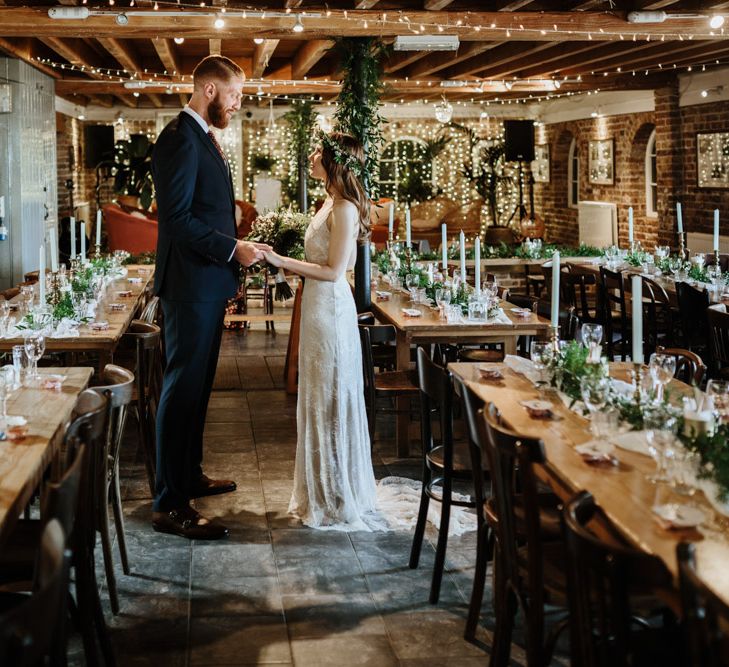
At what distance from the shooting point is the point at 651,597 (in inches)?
108

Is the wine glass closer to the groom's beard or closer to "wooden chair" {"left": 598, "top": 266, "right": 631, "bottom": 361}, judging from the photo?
the groom's beard

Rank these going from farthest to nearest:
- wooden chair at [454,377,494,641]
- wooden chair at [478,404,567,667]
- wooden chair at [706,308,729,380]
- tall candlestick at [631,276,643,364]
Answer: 1. wooden chair at [706,308,729,380]
2. tall candlestick at [631,276,643,364]
3. wooden chair at [454,377,494,641]
4. wooden chair at [478,404,567,667]

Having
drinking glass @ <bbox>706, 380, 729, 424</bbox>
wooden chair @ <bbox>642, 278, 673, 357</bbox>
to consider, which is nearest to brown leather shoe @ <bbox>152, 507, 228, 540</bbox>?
drinking glass @ <bbox>706, 380, 729, 424</bbox>

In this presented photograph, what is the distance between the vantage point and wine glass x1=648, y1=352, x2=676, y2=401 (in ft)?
11.4

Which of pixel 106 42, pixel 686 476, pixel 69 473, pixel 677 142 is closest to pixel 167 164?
pixel 69 473

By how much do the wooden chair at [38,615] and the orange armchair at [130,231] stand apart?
46.5 ft

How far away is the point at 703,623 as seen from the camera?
1854mm

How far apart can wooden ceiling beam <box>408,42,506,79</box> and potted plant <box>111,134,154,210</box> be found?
6640 mm

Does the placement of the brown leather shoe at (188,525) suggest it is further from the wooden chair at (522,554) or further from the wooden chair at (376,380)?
the wooden chair at (522,554)

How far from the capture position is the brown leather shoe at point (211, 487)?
17.2 ft

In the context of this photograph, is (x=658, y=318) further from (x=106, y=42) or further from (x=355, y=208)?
(x=106, y=42)

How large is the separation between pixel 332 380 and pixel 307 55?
7693mm

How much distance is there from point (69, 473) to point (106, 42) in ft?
28.7

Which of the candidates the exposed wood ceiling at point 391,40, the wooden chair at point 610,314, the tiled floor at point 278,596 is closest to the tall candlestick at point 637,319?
the tiled floor at point 278,596
